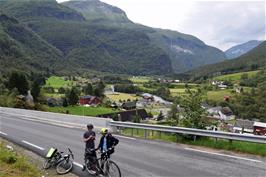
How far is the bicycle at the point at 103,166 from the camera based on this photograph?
35.3ft

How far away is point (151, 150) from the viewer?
15039 millimetres

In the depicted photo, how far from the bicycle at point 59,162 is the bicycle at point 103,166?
103 centimetres

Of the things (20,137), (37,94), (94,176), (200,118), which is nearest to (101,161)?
(94,176)

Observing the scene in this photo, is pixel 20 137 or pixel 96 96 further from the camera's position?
pixel 96 96

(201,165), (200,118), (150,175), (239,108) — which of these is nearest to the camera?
(150,175)

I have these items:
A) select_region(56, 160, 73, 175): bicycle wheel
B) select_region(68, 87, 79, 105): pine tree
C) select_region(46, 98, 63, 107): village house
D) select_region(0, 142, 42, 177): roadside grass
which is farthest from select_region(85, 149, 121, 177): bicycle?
select_region(68, 87, 79, 105): pine tree

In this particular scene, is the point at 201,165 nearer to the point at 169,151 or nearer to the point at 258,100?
the point at 169,151

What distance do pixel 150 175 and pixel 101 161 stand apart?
1421mm

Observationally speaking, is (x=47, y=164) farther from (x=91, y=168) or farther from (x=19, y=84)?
(x=19, y=84)

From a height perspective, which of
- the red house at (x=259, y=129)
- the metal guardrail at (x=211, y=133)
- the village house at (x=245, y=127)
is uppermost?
the metal guardrail at (x=211, y=133)

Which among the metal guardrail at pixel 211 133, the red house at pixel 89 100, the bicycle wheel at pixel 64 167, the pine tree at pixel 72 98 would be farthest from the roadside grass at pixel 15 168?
the red house at pixel 89 100

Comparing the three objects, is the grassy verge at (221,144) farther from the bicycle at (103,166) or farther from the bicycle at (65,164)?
the bicycle at (65,164)

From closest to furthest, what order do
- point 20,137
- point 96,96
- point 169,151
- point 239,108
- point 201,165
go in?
point 201,165
point 169,151
point 20,137
point 239,108
point 96,96

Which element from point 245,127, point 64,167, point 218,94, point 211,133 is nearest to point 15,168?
point 64,167
